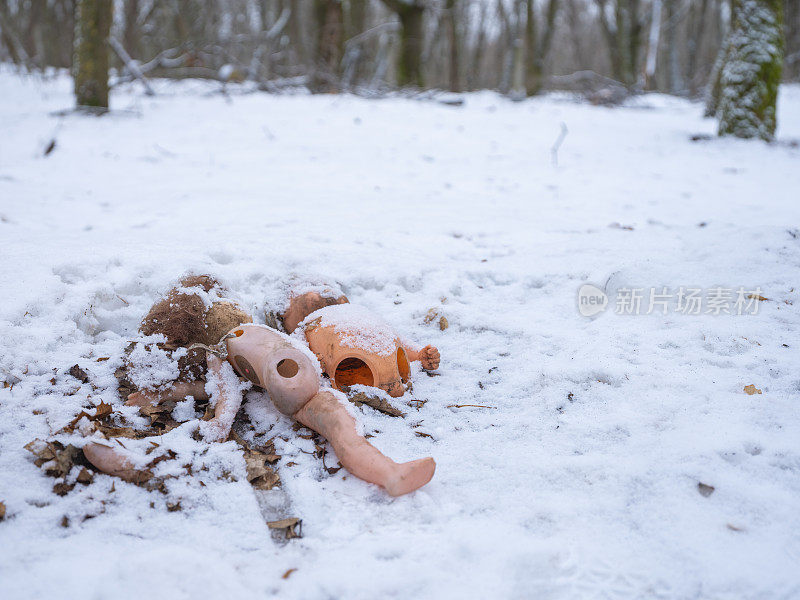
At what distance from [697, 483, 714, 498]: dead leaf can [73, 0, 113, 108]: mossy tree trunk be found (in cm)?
769

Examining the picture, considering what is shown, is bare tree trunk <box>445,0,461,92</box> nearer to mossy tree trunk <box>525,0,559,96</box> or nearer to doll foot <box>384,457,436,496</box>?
mossy tree trunk <box>525,0,559,96</box>

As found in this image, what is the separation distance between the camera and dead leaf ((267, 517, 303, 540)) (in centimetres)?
151

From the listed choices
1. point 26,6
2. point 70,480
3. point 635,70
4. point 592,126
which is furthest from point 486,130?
point 26,6

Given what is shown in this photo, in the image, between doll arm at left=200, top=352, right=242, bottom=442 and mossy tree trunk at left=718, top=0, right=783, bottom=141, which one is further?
mossy tree trunk at left=718, top=0, right=783, bottom=141

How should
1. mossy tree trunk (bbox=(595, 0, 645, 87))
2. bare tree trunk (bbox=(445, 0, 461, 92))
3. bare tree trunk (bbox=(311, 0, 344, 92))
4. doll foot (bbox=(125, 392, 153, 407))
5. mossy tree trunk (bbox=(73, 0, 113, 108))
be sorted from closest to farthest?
doll foot (bbox=(125, 392, 153, 407)), mossy tree trunk (bbox=(73, 0, 113, 108)), bare tree trunk (bbox=(311, 0, 344, 92)), bare tree trunk (bbox=(445, 0, 461, 92)), mossy tree trunk (bbox=(595, 0, 645, 87))

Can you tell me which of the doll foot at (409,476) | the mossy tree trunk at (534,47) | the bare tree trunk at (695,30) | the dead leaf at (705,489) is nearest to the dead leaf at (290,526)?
the doll foot at (409,476)

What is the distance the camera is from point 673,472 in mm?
1691

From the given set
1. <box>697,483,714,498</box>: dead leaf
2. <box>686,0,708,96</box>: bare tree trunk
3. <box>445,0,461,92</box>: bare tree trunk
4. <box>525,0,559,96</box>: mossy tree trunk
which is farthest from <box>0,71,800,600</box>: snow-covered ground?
<box>686,0,708,96</box>: bare tree trunk

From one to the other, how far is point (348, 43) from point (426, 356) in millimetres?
10190

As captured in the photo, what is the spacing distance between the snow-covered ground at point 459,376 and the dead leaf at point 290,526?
26mm

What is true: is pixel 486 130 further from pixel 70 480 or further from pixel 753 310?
pixel 70 480

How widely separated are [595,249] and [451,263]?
3.25 feet

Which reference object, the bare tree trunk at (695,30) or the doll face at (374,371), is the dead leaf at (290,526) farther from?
the bare tree trunk at (695,30)

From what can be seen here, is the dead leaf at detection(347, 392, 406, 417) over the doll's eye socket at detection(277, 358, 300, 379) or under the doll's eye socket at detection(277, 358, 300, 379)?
under
